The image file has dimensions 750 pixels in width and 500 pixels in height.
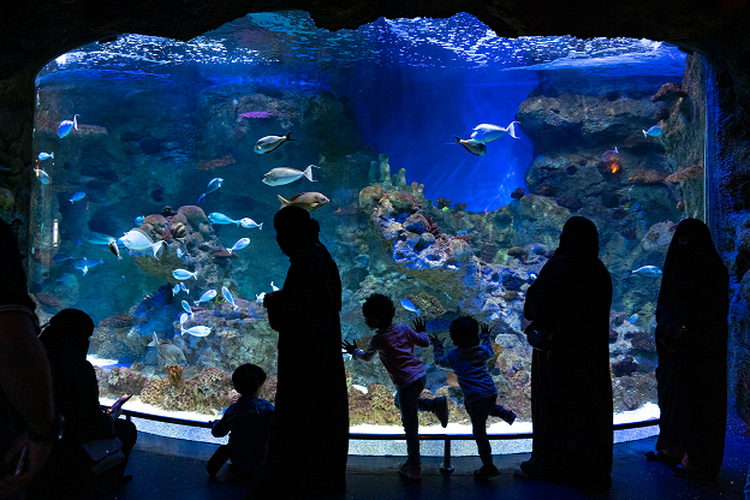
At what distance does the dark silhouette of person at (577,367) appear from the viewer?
3.17 meters

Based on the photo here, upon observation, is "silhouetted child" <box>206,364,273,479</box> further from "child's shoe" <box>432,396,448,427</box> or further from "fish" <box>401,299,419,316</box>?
"fish" <box>401,299,419,316</box>

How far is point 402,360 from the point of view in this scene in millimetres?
3375

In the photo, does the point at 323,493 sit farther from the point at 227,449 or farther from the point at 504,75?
the point at 504,75

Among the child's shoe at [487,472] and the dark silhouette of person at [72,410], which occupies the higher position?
the dark silhouette of person at [72,410]

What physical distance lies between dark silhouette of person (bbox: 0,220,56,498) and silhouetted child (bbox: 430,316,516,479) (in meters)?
2.60

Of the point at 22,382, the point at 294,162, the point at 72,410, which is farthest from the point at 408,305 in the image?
the point at 294,162

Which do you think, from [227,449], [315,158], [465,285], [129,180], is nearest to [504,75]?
[315,158]

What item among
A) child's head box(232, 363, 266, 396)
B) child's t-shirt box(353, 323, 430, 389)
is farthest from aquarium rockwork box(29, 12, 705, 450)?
child's head box(232, 363, 266, 396)

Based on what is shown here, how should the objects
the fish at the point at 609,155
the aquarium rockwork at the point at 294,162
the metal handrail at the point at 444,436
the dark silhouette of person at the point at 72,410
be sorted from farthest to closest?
the fish at the point at 609,155
the aquarium rockwork at the point at 294,162
the metal handrail at the point at 444,436
the dark silhouette of person at the point at 72,410

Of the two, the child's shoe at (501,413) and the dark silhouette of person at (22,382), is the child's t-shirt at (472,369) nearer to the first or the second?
the child's shoe at (501,413)

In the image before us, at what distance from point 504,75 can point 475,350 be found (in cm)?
1999

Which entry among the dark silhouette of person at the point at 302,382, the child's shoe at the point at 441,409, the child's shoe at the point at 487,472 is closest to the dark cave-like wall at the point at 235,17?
the dark silhouette of person at the point at 302,382

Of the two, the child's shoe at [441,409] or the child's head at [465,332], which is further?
the child's shoe at [441,409]

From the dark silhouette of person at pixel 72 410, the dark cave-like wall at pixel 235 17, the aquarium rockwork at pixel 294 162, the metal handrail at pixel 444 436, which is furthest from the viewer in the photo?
the aquarium rockwork at pixel 294 162
